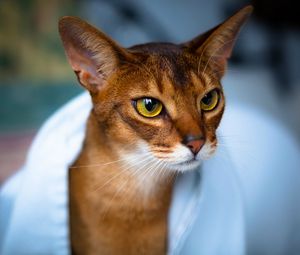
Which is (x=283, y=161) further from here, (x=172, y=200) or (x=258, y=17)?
(x=258, y=17)

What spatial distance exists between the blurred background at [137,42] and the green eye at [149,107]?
165 cm

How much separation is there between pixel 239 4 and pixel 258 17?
15cm

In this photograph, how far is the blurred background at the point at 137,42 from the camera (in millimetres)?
2957

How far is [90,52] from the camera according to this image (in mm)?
1132

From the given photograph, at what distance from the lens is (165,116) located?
3.60 ft

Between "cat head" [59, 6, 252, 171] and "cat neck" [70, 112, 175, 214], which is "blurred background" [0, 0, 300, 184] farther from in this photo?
"cat head" [59, 6, 252, 171]

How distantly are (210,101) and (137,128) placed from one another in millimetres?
168

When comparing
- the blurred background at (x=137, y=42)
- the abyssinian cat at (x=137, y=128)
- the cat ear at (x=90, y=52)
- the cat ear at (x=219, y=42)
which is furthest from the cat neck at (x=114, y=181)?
the blurred background at (x=137, y=42)

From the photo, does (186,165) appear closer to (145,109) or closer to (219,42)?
(145,109)

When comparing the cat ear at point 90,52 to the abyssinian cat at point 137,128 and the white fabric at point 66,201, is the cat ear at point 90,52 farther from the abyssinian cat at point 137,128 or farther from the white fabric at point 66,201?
the white fabric at point 66,201

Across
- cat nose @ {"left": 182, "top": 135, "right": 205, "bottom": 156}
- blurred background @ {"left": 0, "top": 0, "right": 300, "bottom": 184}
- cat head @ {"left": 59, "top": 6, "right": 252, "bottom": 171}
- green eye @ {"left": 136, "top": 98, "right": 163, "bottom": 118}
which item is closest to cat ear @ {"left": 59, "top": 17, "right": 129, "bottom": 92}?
cat head @ {"left": 59, "top": 6, "right": 252, "bottom": 171}

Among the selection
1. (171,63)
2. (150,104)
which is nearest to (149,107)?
(150,104)

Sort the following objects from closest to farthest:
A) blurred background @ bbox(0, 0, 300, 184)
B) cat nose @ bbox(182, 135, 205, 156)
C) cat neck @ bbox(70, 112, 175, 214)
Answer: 1. cat nose @ bbox(182, 135, 205, 156)
2. cat neck @ bbox(70, 112, 175, 214)
3. blurred background @ bbox(0, 0, 300, 184)

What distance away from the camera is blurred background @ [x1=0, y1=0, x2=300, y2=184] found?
2957 mm
